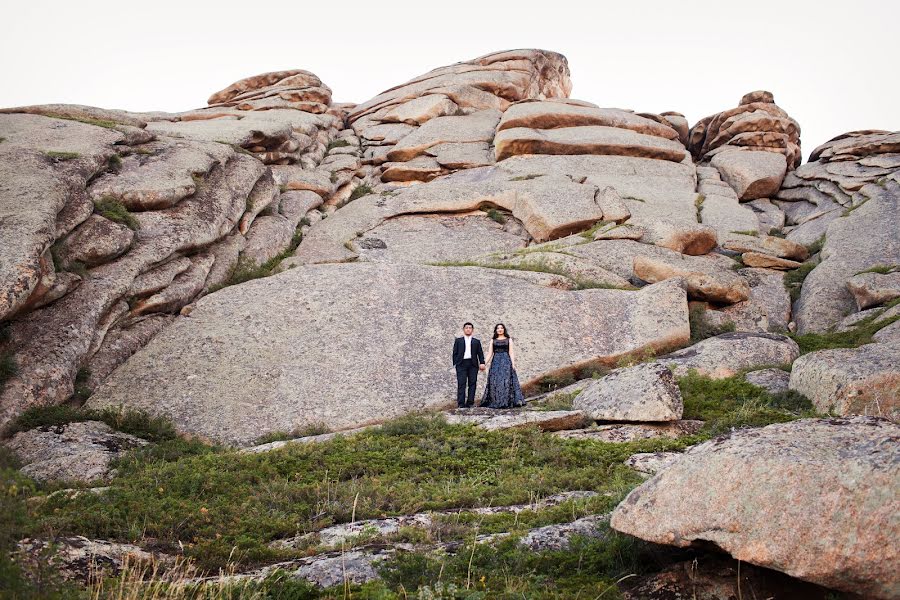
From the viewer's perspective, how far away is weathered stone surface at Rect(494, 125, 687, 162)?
41781 mm

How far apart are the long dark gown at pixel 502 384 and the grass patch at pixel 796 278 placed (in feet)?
52.6

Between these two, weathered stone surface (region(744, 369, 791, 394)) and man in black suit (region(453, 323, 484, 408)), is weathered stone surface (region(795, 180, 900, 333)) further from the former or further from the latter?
man in black suit (region(453, 323, 484, 408))

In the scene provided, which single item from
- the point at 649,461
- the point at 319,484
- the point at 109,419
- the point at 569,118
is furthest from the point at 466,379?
the point at 569,118

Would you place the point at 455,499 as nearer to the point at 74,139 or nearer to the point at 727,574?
the point at 727,574

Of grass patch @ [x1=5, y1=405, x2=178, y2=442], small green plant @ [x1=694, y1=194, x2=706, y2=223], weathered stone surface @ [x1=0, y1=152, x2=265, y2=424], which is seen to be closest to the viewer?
grass patch @ [x1=5, y1=405, x2=178, y2=442]

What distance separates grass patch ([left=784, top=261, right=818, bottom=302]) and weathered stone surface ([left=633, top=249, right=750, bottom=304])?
2.71 metres

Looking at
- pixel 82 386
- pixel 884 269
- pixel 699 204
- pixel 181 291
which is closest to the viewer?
pixel 82 386

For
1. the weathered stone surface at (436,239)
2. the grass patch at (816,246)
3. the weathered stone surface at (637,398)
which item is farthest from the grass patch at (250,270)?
the grass patch at (816,246)

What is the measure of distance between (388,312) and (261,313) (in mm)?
3956

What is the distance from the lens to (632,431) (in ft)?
53.0

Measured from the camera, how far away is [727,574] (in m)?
8.20

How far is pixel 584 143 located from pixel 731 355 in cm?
2404

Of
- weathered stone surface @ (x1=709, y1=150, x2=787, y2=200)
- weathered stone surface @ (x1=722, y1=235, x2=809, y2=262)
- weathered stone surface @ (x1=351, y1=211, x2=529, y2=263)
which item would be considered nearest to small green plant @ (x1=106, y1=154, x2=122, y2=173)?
weathered stone surface @ (x1=351, y1=211, x2=529, y2=263)

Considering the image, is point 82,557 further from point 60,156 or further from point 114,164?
point 114,164
